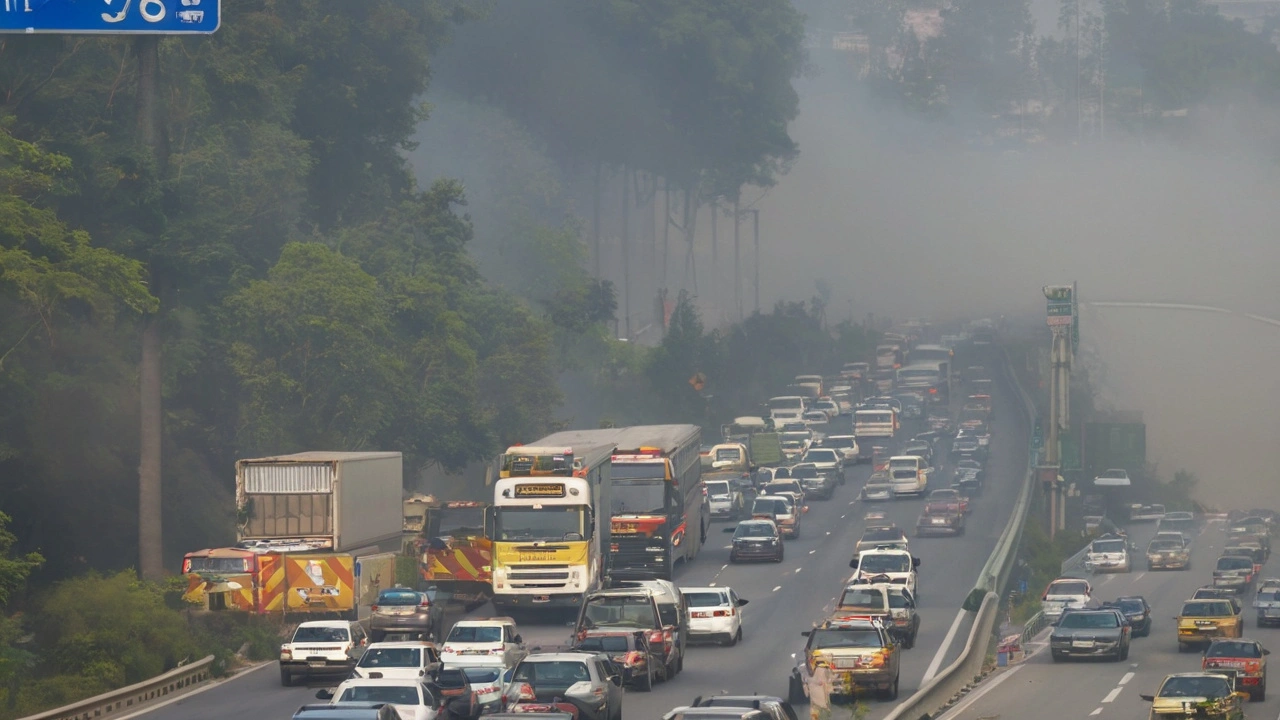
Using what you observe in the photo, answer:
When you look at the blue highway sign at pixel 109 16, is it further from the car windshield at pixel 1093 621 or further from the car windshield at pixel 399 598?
the car windshield at pixel 1093 621

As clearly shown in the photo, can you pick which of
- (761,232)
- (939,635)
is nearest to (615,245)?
(761,232)

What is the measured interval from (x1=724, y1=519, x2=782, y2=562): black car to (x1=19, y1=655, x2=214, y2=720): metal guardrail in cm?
2273

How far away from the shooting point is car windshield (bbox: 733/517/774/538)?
56.9m

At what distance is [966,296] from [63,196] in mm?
127274

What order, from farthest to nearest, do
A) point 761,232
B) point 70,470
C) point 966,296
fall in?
point 761,232
point 966,296
point 70,470

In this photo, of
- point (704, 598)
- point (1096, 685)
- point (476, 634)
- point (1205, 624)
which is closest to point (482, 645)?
point (476, 634)

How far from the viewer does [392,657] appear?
99.5 feet

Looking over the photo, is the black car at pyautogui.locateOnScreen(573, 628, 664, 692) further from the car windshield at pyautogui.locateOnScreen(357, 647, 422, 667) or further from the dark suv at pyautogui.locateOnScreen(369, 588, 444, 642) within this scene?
→ the dark suv at pyautogui.locateOnScreen(369, 588, 444, 642)

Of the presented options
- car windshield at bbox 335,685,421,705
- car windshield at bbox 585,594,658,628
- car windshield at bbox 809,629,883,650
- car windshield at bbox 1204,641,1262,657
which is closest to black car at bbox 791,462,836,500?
car windshield at bbox 1204,641,1262,657

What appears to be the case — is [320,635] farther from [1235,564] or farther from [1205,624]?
[1235,564]

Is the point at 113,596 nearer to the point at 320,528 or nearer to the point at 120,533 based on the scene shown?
the point at 320,528

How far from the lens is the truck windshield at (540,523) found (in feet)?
135

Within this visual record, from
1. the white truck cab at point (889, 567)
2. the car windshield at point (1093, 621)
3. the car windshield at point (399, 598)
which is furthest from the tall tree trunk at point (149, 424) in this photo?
the car windshield at point (1093, 621)

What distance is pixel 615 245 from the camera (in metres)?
176
